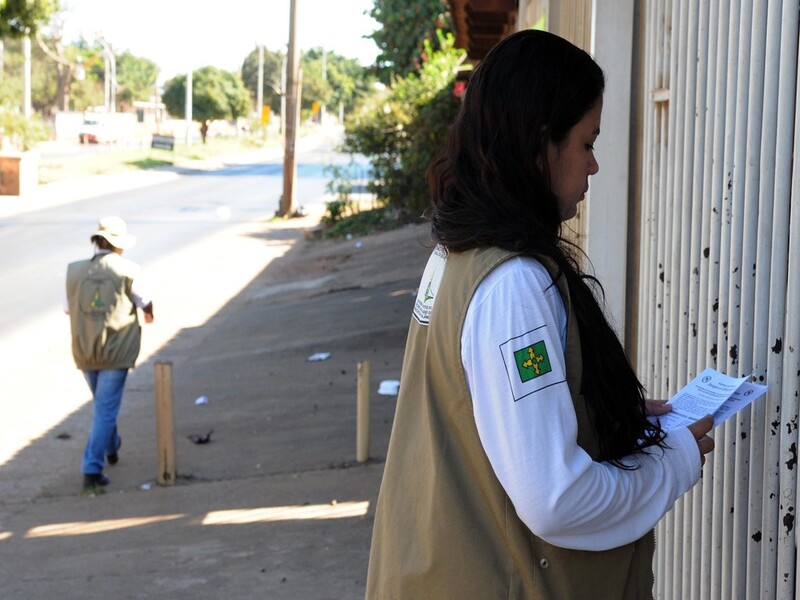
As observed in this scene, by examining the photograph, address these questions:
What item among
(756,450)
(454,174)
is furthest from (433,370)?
(756,450)

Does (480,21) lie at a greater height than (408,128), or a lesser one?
greater

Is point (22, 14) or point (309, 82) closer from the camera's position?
point (22, 14)

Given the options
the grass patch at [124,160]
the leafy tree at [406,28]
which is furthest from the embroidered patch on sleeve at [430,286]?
the grass patch at [124,160]

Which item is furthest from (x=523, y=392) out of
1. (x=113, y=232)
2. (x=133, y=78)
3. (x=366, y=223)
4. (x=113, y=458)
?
(x=133, y=78)

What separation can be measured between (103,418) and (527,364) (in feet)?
21.3

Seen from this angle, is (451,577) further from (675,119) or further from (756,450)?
(675,119)

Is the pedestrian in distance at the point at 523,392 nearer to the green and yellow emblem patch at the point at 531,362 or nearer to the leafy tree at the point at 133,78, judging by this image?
the green and yellow emblem patch at the point at 531,362

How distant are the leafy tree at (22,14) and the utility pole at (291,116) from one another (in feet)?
25.3

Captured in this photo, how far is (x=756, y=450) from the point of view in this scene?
2.44 metres

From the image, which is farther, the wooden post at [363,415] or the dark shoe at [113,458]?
the dark shoe at [113,458]

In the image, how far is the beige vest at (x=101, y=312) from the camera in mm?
7906

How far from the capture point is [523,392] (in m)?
1.72

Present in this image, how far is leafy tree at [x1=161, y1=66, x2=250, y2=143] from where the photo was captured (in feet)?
240

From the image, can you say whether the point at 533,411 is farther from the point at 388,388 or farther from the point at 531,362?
the point at 388,388
